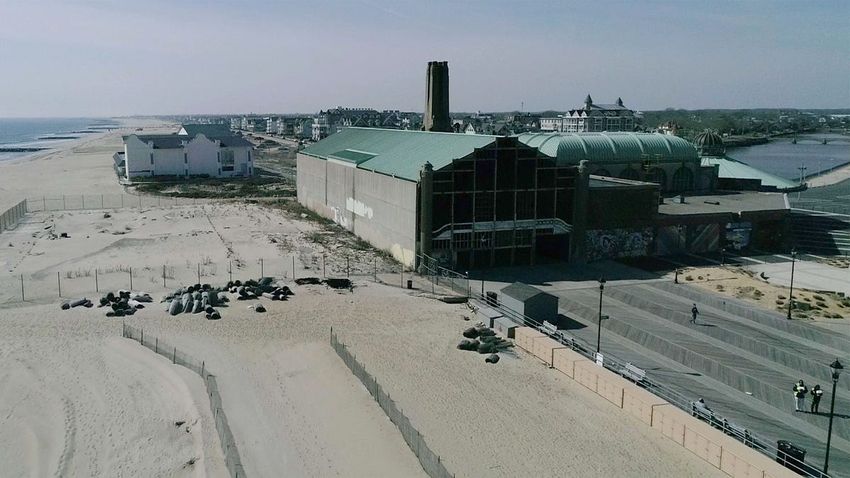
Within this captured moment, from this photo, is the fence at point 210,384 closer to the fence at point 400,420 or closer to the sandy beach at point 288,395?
the sandy beach at point 288,395

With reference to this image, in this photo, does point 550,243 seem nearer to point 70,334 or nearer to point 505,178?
point 505,178

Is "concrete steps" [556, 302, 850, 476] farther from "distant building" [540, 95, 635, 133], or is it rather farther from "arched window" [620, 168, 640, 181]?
"distant building" [540, 95, 635, 133]

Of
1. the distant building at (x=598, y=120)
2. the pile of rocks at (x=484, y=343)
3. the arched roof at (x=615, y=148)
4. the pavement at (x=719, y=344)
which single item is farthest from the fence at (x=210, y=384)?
the distant building at (x=598, y=120)

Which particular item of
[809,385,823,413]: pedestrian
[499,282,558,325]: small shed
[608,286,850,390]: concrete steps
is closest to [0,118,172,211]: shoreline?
[499,282,558,325]: small shed

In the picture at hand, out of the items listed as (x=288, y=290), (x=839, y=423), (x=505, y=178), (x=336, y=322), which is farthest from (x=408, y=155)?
(x=839, y=423)

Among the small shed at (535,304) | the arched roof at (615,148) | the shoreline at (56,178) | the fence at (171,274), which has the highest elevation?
the arched roof at (615,148)

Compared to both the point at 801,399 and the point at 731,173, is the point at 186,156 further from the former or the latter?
the point at 801,399

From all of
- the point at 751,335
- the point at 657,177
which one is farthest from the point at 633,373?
the point at 657,177
